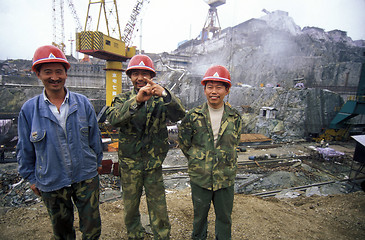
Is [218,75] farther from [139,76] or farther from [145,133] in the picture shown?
[145,133]

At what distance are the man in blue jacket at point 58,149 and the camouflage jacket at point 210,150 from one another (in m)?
1.30

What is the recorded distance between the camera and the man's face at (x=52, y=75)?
79.0 inches

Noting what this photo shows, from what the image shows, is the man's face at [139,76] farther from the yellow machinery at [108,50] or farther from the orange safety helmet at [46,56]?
the yellow machinery at [108,50]

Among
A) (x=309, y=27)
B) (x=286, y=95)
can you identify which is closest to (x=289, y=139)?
(x=286, y=95)

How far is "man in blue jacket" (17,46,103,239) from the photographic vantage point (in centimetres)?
197

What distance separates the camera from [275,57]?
1448 inches

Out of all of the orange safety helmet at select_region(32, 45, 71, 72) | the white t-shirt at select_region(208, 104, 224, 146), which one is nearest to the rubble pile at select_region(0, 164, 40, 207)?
the orange safety helmet at select_region(32, 45, 71, 72)

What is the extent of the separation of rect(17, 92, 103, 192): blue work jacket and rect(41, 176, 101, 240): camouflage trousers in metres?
0.13

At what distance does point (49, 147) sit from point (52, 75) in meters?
0.79

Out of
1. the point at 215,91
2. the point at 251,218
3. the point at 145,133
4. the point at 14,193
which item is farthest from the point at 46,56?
the point at 14,193

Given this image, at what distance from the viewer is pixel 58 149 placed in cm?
200

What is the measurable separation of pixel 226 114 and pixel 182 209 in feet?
7.90

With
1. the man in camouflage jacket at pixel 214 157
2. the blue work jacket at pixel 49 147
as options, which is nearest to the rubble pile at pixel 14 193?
the blue work jacket at pixel 49 147

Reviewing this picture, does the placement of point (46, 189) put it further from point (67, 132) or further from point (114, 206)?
point (114, 206)
